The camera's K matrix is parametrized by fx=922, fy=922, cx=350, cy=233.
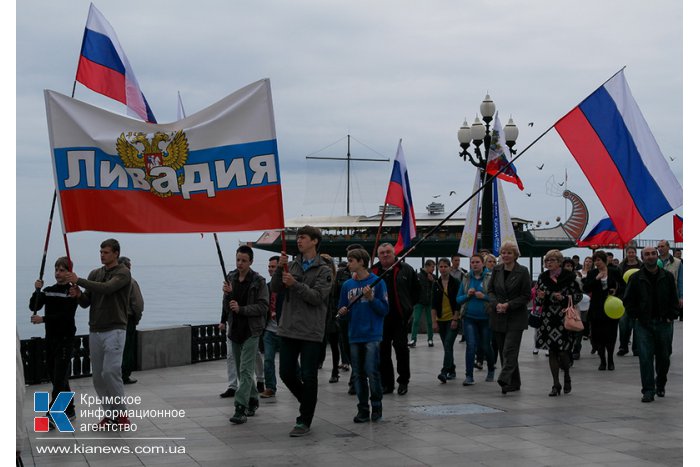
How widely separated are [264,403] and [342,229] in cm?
6855

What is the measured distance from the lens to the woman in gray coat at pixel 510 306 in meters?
11.4

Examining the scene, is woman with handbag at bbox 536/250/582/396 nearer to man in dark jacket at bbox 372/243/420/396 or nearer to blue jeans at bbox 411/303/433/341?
man in dark jacket at bbox 372/243/420/396

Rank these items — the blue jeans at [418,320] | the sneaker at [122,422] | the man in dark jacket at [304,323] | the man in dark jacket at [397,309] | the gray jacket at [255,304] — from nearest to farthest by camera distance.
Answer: the man in dark jacket at [304,323]
the sneaker at [122,422]
the gray jacket at [255,304]
the man in dark jacket at [397,309]
the blue jeans at [418,320]

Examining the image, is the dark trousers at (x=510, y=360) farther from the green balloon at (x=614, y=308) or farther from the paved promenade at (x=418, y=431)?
the green balloon at (x=614, y=308)

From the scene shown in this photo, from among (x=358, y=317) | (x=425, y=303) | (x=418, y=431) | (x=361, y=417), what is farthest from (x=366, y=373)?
(x=425, y=303)

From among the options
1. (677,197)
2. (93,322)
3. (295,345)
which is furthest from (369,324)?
(677,197)

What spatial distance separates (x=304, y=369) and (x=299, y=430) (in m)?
0.57

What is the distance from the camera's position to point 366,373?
9.45m

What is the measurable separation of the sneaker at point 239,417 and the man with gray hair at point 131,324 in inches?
137

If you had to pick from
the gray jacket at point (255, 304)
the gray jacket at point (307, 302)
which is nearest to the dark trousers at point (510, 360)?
the gray jacket at point (255, 304)

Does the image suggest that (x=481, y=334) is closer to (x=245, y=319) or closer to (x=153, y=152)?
(x=245, y=319)

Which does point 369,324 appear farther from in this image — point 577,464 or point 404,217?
point 404,217

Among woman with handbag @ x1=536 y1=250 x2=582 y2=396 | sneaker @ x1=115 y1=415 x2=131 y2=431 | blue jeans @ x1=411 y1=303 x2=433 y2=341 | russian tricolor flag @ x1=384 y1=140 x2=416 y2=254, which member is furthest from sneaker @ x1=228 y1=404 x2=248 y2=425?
blue jeans @ x1=411 y1=303 x2=433 y2=341

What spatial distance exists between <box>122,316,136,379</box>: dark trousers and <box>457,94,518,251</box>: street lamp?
32.9ft
